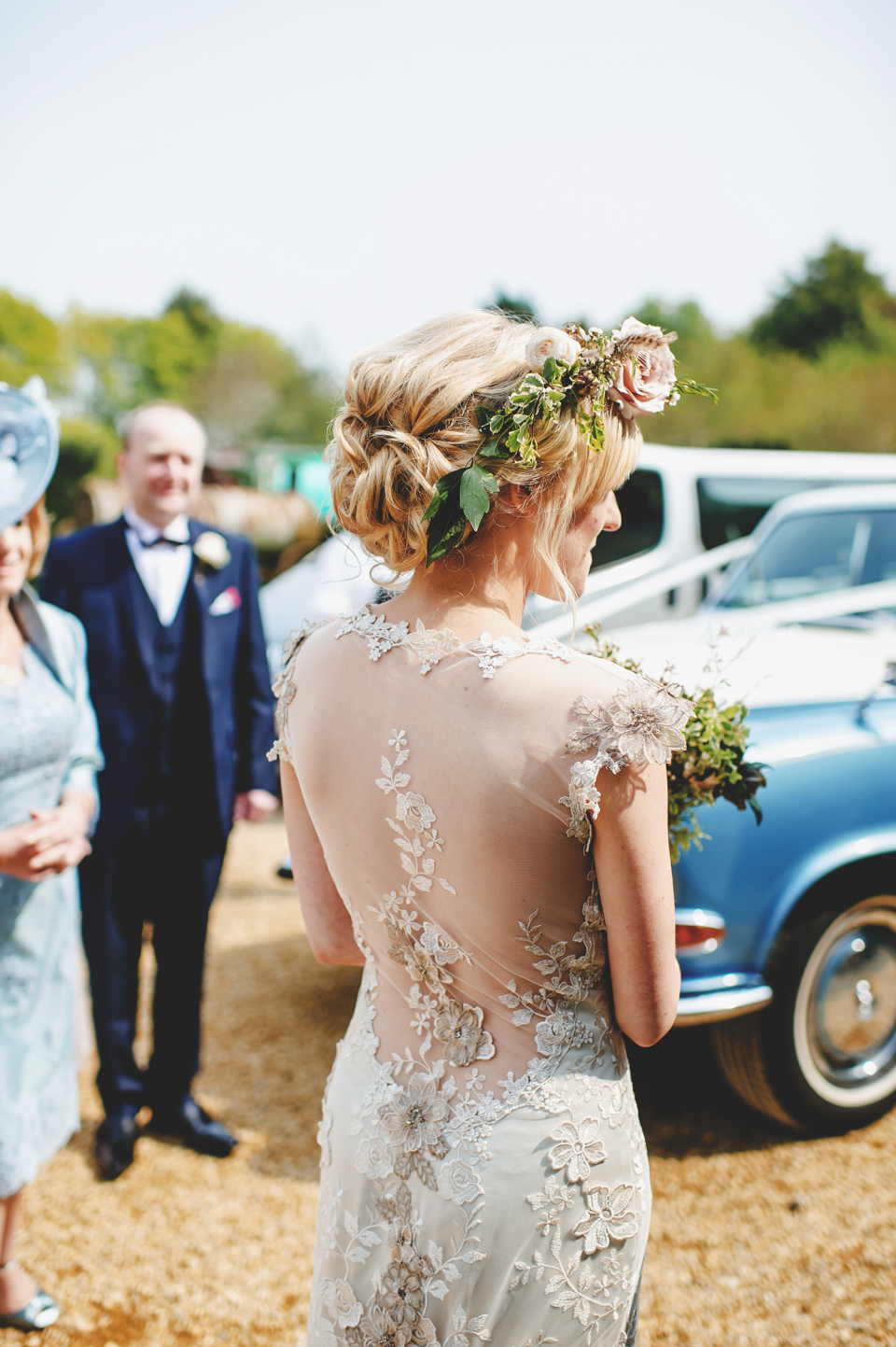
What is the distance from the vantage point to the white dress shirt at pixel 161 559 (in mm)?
3215

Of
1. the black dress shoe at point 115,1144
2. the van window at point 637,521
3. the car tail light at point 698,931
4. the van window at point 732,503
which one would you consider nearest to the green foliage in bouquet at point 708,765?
the car tail light at point 698,931

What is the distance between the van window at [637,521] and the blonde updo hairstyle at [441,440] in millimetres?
4686

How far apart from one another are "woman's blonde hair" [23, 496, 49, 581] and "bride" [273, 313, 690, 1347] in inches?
57.5

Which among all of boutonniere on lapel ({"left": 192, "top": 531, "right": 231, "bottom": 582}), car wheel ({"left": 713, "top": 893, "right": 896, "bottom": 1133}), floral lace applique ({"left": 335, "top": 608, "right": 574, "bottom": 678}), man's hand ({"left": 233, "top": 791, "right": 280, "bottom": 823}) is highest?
boutonniere on lapel ({"left": 192, "top": 531, "right": 231, "bottom": 582})

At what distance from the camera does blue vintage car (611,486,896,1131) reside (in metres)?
2.73

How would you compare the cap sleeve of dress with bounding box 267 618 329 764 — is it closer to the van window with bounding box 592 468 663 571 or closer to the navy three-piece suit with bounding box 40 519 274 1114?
the navy three-piece suit with bounding box 40 519 274 1114

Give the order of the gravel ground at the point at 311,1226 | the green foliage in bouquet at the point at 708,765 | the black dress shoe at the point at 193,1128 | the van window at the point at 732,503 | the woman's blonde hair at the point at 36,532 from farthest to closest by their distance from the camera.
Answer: the van window at the point at 732,503 → the black dress shoe at the point at 193,1128 → the woman's blonde hair at the point at 36,532 → the gravel ground at the point at 311,1226 → the green foliage in bouquet at the point at 708,765

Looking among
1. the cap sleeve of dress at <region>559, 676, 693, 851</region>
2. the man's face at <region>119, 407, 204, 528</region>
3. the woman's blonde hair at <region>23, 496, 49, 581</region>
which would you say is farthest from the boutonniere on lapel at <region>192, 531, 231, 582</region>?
the cap sleeve of dress at <region>559, 676, 693, 851</region>

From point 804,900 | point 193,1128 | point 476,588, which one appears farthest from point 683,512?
point 476,588

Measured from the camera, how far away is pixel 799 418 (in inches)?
1037

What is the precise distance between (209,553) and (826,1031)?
2.68 meters

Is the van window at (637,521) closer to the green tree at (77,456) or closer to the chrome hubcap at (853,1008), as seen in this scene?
the chrome hubcap at (853,1008)

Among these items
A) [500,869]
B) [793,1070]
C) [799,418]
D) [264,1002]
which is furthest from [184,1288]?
[799,418]

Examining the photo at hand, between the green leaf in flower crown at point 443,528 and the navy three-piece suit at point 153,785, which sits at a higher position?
the green leaf in flower crown at point 443,528
